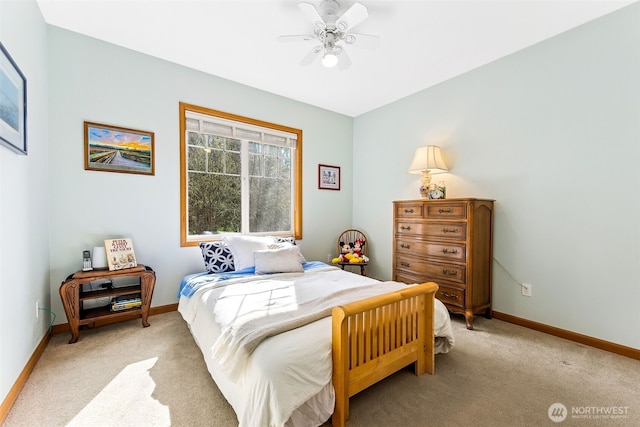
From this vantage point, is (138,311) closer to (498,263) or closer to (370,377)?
(370,377)

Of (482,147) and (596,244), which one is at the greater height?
(482,147)

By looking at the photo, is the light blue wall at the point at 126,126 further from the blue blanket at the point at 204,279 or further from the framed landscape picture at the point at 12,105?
the framed landscape picture at the point at 12,105

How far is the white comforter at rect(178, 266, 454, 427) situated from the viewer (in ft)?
3.99

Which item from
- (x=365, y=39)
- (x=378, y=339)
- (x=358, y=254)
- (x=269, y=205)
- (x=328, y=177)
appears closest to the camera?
(x=378, y=339)

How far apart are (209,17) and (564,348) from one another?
4038 mm

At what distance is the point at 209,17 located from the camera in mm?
2250

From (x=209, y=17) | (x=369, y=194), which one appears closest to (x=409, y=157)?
(x=369, y=194)

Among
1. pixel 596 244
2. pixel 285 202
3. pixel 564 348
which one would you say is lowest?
pixel 564 348

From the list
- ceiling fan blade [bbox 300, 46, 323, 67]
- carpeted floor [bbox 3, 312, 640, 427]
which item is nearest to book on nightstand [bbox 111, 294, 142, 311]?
carpeted floor [bbox 3, 312, 640, 427]

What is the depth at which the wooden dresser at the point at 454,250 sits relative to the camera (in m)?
2.63

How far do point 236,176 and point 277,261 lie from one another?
140 cm

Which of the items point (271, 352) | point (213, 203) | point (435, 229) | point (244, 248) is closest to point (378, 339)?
point (271, 352)

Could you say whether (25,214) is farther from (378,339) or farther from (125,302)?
(378,339)

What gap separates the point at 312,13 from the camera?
1.92 metres
